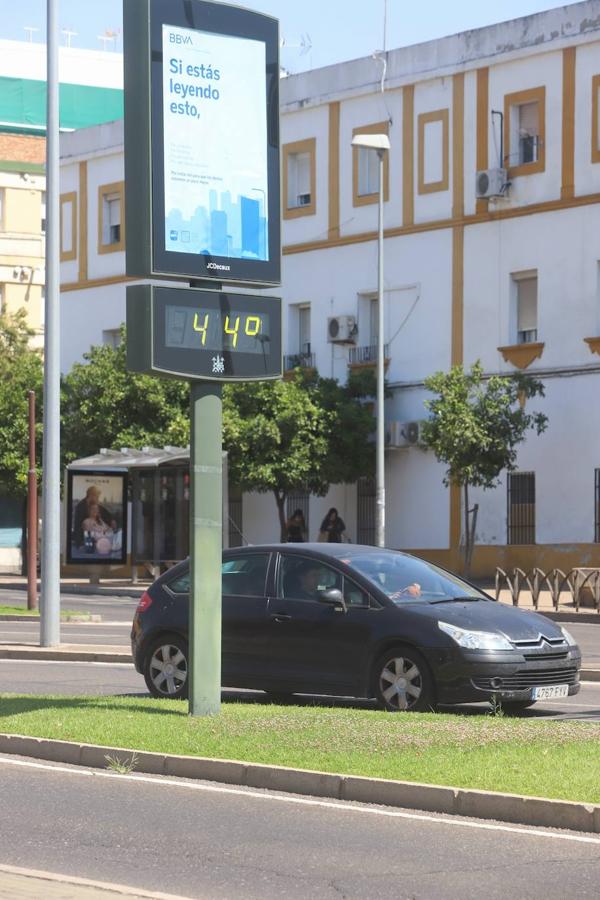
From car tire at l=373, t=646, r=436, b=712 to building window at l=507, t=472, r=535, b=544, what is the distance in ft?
87.1

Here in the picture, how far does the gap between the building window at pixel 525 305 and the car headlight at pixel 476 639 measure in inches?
1076

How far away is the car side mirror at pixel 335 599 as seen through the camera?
14867 mm

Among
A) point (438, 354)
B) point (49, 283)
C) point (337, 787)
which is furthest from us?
point (438, 354)

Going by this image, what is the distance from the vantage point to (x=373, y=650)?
14.5 meters

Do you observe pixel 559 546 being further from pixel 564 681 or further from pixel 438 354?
pixel 564 681

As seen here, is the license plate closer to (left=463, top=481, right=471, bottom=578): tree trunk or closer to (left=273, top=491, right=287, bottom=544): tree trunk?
(left=463, top=481, right=471, bottom=578): tree trunk

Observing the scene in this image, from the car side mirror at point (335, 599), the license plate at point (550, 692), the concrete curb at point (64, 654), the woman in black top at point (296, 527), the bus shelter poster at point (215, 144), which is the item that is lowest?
the concrete curb at point (64, 654)

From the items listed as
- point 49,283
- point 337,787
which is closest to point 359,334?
point 49,283

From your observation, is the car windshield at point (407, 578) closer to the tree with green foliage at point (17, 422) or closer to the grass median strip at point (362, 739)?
the grass median strip at point (362, 739)

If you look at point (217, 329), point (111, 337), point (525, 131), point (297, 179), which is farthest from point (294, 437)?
point (217, 329)

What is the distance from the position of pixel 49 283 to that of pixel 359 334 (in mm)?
23252

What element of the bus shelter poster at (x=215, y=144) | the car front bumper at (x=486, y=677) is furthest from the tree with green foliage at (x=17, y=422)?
the bus shelter poster at (x=215, y=144)

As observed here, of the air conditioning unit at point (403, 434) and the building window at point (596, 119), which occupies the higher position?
the building window at point (596, 119)

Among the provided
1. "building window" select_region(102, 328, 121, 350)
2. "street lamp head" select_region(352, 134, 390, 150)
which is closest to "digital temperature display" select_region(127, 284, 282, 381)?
"street lamp head" select_region(352, 134, 390, 150)
